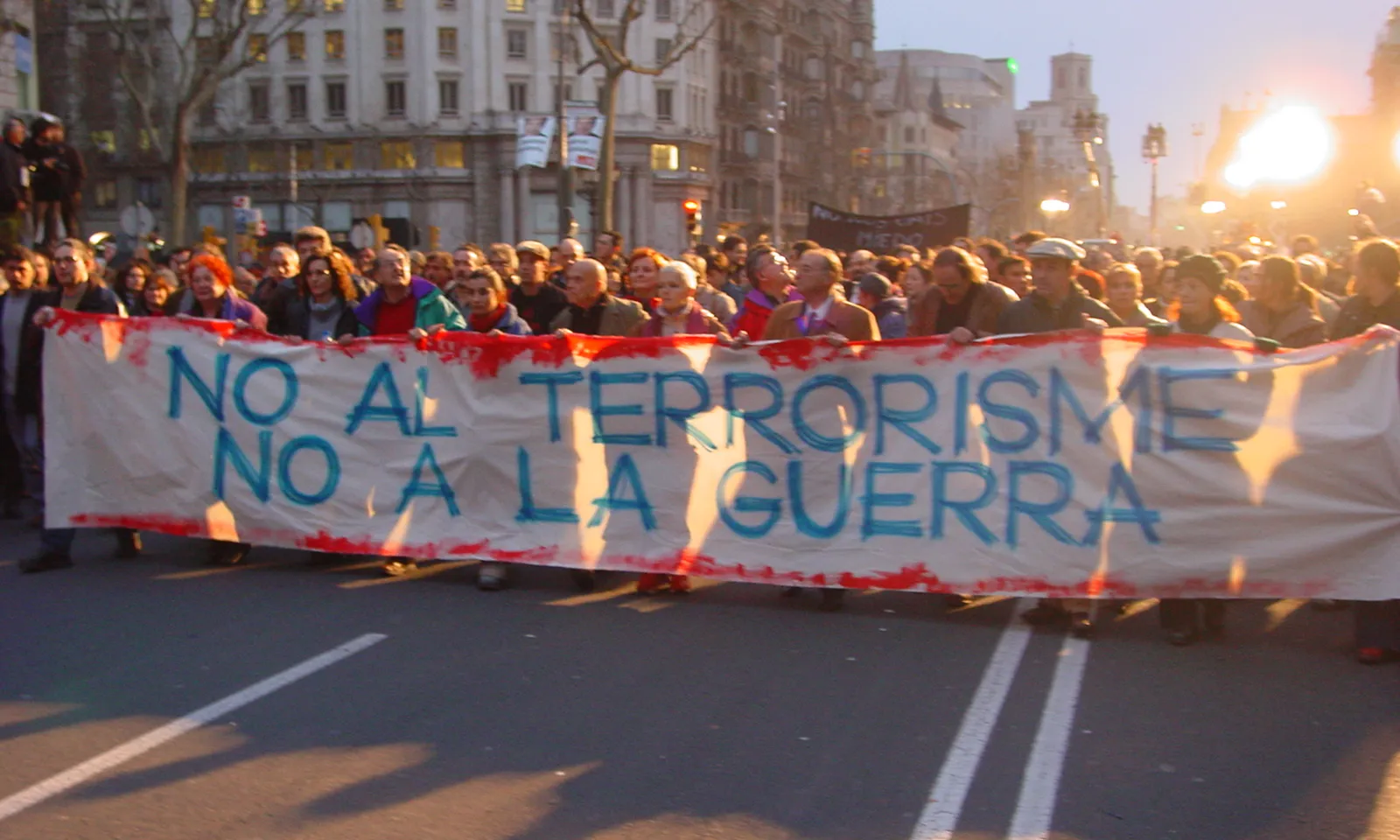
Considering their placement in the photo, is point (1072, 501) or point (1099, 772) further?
point (1072, 501)

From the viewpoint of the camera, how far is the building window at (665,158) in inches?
3221

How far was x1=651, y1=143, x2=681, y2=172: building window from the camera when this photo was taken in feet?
268

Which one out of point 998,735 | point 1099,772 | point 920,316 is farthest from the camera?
point 920,316

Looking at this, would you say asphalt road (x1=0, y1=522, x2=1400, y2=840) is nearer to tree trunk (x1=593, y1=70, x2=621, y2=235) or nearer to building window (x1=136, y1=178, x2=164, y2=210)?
tree trunk (x1=593, y1=70, x2=621, y2=235)

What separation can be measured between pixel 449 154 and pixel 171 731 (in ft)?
248

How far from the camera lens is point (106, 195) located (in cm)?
8081

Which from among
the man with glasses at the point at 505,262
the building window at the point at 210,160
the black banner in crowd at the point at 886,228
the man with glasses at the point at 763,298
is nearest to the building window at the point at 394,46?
the building window at the point at 210,160

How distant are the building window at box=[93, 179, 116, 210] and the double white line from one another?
267 ft

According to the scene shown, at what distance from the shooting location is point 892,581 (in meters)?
7.57

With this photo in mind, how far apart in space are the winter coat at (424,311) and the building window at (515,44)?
243 ft

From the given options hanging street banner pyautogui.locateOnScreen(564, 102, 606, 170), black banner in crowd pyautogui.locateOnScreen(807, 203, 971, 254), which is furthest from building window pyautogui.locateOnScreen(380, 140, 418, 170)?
black banner in crowd pyautogui.locateOnScreen(807, 203, 971, 254)

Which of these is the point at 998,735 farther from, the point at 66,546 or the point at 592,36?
the point at 592,36

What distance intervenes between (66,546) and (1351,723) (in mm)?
7021

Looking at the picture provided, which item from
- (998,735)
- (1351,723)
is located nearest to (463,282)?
(998,735)
